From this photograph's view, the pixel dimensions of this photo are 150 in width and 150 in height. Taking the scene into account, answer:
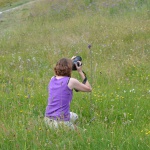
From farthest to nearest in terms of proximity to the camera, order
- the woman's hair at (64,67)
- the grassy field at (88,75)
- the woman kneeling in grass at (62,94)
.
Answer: the woman's hair at (64,67)
the woman kneeling in grass at (62,94)
the grassy field at (88,75)

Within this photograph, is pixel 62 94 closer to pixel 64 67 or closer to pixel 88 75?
pixel 64 67

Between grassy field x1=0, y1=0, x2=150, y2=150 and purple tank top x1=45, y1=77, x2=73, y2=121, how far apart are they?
6.7 inches

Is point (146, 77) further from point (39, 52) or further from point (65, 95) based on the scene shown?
point (39, 52)

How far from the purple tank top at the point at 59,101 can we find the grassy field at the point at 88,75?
17 cm

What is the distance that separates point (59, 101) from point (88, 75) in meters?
2.94

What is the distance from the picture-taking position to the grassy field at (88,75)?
12.7 feet

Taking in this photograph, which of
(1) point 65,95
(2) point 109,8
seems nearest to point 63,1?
(2) point 109,8

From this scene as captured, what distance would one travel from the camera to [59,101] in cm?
466

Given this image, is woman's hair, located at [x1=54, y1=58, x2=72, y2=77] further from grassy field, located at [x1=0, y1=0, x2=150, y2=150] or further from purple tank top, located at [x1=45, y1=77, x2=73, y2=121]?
grassy field, located at [x1=0, y1=0, x2=150, y2=150]

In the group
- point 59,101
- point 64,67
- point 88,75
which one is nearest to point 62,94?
point 59,101

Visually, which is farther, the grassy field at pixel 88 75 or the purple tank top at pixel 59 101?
the purple tank top at pixel 59 101

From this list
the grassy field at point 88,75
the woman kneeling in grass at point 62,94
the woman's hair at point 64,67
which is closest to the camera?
the grassy field at point 88,75

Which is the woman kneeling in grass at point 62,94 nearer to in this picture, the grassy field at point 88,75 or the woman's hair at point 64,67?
the woman's hair at point 64,67

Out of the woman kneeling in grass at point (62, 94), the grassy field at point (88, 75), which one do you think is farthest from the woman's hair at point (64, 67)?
the grassy field at point (88, 75)
